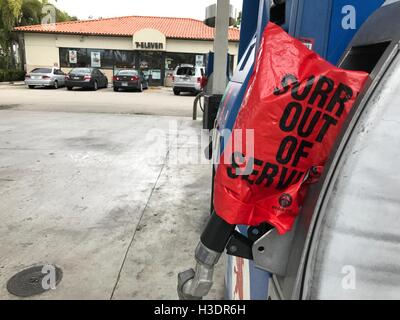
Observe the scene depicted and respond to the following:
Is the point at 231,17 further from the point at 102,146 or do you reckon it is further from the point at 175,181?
the point at 102,146

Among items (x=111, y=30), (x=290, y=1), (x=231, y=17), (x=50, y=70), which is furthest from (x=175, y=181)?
(x=111, y=30)

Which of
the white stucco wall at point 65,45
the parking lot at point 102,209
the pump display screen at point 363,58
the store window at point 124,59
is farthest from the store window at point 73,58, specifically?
the pump display screen at point 363,58

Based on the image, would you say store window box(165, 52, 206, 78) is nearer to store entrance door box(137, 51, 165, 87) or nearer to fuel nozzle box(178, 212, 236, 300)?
store entrance door box(137, 51, 165, 87)

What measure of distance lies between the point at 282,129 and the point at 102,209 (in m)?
3.69

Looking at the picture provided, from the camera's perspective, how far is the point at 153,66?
27703 mm

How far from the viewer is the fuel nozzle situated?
102 cm

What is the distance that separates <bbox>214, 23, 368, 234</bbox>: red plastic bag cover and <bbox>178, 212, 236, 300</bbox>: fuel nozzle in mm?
54

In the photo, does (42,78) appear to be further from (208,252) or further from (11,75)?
(208,252)

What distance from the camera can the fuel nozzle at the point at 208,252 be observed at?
1021 millimetres

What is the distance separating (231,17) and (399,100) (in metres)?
3.22

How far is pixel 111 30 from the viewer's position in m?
27.8

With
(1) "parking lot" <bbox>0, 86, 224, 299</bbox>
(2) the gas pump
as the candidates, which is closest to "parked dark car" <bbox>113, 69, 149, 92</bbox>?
(1) "parking lot" <bbox>0, 86, 224, 299</bbox>

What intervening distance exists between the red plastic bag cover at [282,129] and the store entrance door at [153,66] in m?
27.4

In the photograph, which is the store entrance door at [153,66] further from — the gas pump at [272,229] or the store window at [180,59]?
the gas pump at [272,229]
